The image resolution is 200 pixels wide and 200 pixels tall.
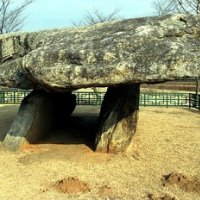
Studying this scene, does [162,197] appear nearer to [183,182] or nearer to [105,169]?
[183,182]

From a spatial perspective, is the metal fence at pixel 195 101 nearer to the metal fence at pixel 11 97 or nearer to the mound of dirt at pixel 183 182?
the metal fence at pixel 11 97

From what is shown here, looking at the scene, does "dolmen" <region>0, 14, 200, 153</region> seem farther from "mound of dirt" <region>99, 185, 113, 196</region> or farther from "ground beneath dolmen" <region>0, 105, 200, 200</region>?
"mound of dirt" <region>99, 185, 113, 196</region>

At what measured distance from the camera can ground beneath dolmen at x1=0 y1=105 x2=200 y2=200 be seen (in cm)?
666

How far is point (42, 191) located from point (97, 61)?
7.07 feet

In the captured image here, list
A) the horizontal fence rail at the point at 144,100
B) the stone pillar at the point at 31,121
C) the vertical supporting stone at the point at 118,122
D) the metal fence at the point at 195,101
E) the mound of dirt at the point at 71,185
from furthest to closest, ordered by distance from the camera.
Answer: the horizontal fence rail at the point at 144,100, the metal fence at the point at 195,101, the stone pillar at the point at 31,121, the vertical supporting stone at the point at 118,122, the mound of dirt at the point at 71,185

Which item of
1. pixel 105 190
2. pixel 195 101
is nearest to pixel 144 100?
pixel 195 101

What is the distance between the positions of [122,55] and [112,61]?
180mm

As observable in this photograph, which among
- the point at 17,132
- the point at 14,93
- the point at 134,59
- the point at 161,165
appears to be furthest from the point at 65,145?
the point at 14,93

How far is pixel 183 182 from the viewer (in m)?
6.97

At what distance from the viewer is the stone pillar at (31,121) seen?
29.5 feet

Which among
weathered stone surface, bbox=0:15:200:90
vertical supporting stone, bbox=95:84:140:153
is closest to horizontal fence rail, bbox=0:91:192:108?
vertical supporting stone, bbox=95:84:140:153

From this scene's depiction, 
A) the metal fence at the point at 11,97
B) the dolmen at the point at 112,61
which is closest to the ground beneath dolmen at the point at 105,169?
the dolmen at the point at 112,61

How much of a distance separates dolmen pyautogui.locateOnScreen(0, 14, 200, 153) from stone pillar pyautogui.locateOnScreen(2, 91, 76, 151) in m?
0.03

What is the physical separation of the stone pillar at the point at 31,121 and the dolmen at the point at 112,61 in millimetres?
28
